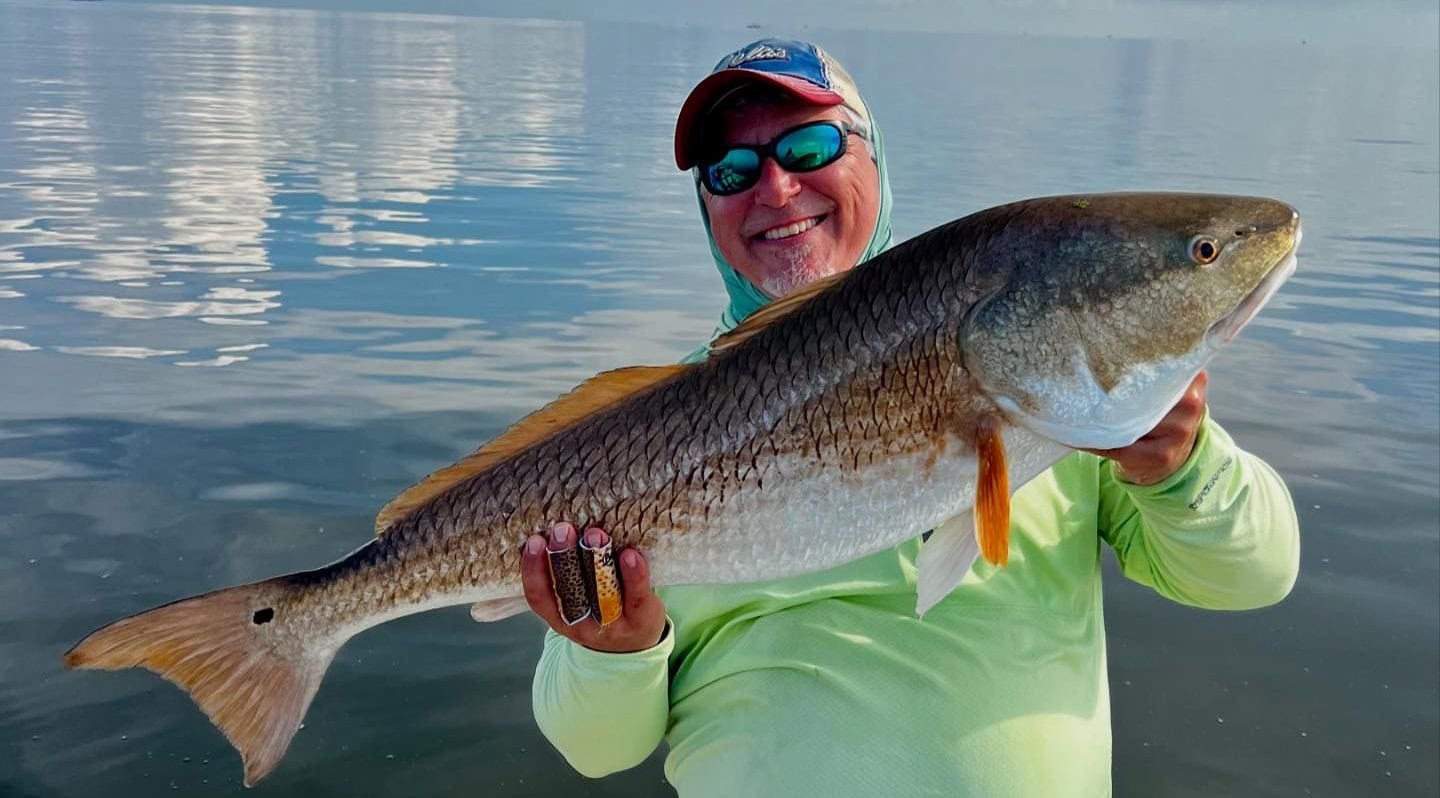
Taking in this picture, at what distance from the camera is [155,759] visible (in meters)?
5.05

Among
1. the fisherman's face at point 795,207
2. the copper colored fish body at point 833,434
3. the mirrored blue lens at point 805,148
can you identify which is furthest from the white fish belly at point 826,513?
the mirrored blue lens at point 805,148

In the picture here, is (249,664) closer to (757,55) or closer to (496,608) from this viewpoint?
(496,608)

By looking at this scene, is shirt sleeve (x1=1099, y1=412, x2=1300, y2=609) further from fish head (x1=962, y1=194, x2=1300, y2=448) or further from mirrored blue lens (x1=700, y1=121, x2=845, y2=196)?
mirrored blue lens (x1=700, y1=121, x2=845, y2=196)

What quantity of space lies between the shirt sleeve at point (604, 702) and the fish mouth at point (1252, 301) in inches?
61.9

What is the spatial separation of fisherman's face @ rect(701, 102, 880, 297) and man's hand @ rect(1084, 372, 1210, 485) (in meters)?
1.36

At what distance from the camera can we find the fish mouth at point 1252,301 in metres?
2.39

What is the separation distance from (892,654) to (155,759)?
3693 mm

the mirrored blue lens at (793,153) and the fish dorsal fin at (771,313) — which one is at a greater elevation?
the mirrored blue lens at (793,153)

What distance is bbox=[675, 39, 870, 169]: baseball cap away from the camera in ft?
12.0

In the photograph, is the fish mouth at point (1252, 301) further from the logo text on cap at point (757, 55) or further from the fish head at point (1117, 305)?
the logo text on cap at point (757, 55)

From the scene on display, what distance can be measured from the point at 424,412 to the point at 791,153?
20.1 ft

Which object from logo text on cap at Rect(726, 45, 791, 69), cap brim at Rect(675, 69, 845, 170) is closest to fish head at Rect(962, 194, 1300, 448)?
cap brim at Rect(675, 69, 845, 170)

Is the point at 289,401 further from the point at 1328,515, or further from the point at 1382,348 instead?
the point at 1382,348

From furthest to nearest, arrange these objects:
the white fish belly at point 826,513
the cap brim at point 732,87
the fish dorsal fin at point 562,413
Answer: the cap brim at point 732,87 → the fish dorsal fin at point 562,413 → the white fish belly at point 826,513
